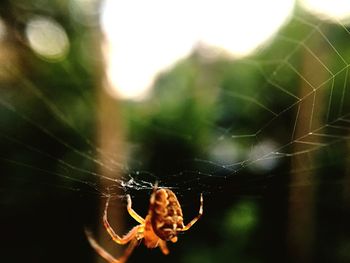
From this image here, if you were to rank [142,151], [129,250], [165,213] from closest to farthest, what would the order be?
[165,213]
[129,250]
[142,151]

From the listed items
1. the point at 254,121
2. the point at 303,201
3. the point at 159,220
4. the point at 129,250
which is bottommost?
the point at 129,250

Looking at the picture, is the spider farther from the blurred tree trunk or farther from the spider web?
the blurred tree trunk

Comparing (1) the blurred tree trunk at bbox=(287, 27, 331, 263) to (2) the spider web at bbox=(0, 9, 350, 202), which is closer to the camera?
(2) the spider web at bbox=(0, 9, 350, 202)

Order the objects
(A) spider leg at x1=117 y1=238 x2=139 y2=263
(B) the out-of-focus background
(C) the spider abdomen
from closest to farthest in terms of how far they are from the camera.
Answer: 1. (C) the spider abdomen
2. (A) spider leg at x1=117 y1=238 x2=139 y2=263
3. (B) the out-of-focus background

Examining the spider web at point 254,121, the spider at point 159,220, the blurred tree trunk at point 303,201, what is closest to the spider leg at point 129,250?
the spider at point 159,220

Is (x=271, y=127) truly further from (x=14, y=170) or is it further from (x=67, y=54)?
(x=14, y=170)

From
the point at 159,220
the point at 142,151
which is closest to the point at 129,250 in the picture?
the point at 159,220

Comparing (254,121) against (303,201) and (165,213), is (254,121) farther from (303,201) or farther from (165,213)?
(165,213)

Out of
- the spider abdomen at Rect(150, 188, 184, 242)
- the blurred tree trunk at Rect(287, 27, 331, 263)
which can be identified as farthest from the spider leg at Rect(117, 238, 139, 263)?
the blurred tree trunk at Rect(287, 27, 331, 263)

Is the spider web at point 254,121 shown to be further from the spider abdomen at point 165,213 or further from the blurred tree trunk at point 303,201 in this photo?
the spider abdomen at point 165,213
